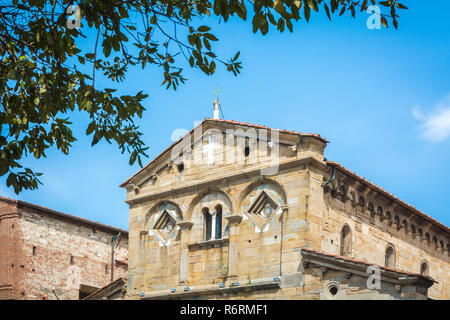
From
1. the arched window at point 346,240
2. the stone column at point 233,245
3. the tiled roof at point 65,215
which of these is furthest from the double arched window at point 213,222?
the tiled roof at point 65,215

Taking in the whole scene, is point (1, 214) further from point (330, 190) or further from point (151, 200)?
point (330, 190)

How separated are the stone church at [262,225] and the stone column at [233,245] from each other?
34mm

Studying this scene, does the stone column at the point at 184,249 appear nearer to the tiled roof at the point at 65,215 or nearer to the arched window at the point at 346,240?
the arched window at the point at 346,240

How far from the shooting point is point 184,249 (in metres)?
24.5

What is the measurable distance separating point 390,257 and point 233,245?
6451 millimetres

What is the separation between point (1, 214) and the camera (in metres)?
31.5

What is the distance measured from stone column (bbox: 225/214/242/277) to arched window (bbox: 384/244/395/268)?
19.6 feet

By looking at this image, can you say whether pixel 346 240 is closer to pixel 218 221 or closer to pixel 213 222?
pixel 218 221

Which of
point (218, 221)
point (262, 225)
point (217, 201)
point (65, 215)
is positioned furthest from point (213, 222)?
point (65, 215)

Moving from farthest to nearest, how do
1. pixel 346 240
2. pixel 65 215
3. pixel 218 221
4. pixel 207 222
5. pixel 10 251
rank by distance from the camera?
pixel 65 215
pixel 10 251
pixel 207 222
pixel 218 221
pixel 346 240

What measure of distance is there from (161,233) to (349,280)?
8486 millimetres

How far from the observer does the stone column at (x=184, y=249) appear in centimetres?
2425

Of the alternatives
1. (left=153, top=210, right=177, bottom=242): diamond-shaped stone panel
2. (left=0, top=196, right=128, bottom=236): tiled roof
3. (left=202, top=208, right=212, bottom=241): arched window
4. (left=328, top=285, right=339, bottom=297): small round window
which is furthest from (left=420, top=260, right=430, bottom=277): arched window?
(left=0, top=196, right=128, bottom=236): tiled roof

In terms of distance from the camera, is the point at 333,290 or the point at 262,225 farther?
the point at 262,225
